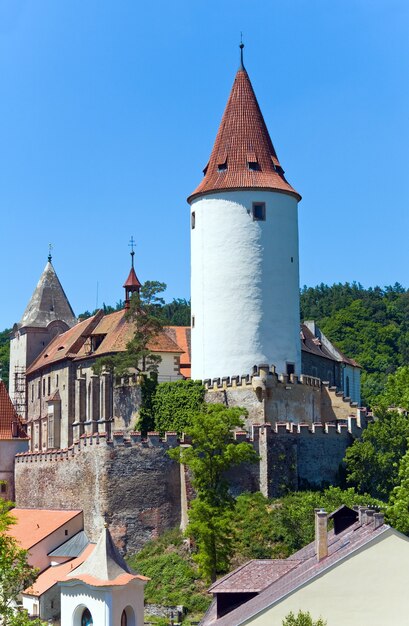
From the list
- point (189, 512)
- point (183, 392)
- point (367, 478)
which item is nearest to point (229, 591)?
point (189, 512)

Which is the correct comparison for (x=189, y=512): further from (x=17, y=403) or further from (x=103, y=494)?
(x=17, y=403)

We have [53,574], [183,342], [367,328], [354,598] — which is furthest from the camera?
[367,328]

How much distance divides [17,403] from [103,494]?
107 feet

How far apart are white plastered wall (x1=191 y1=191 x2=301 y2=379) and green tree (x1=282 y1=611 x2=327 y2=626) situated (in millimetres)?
25764

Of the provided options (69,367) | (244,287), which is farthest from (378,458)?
(69,367)

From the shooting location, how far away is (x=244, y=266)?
211 feet

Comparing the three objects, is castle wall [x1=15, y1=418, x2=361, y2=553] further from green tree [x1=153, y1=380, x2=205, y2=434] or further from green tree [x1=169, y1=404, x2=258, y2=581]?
green tree [x1=153, y1=380, x2=205, y2=434]

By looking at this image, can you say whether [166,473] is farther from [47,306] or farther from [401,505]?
[47,306]

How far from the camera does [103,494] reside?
2371 inches

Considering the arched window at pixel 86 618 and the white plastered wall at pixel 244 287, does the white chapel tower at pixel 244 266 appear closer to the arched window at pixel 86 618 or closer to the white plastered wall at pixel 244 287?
the white plastered wall at pixel 244 287

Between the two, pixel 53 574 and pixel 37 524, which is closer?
pixel 53 574

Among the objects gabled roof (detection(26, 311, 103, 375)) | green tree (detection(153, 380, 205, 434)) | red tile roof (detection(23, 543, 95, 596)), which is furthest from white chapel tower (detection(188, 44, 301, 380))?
gabled roof (detection(26, 311, 103, 375))

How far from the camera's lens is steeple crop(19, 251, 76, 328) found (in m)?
94.8

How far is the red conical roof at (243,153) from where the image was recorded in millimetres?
65438
